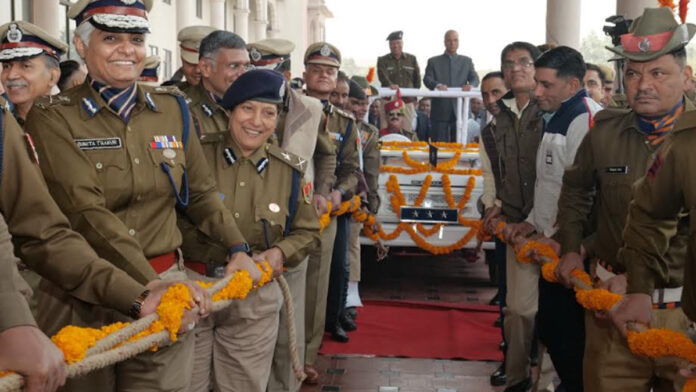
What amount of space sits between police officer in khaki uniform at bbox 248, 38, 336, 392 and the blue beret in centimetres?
32

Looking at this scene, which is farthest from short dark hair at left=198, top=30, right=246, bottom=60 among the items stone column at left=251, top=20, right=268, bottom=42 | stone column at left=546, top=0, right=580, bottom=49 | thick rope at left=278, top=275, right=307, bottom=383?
stone column at left=251, top=20, right=268, bottom=42

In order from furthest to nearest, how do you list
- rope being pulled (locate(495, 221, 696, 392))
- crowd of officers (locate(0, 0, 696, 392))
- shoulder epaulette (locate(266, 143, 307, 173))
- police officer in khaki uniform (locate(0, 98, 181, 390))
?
shoulder epaulette (locate(266, 143, 307, 173))
rope being pulled (locate(495, 221, 696, 392))
crowd of officers (locate(0, 0, 696, 392))
police officer in khaki uniform (locate(0, 98, 181, 390))

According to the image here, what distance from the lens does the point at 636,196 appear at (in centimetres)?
331

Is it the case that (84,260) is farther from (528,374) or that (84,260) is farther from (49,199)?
(528,374)

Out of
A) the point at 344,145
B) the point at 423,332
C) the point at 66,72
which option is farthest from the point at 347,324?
the point at 66,72

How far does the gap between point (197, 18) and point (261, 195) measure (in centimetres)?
2700

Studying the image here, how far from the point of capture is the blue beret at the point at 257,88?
13.4 feet

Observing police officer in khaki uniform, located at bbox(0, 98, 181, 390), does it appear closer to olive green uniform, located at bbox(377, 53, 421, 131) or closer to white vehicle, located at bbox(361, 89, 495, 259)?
white vehicle, located at bbox(361, 89, 495, 259)

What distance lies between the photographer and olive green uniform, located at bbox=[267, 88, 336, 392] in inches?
197

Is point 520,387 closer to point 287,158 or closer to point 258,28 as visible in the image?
point 287,158

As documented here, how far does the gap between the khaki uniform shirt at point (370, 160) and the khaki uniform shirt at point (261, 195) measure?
3.54 m

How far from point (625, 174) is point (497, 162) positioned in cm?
232

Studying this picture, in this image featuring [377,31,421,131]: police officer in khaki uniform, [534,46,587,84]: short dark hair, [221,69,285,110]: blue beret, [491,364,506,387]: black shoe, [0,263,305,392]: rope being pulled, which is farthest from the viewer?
[377,31,421,131]: police officer in khaki uniform

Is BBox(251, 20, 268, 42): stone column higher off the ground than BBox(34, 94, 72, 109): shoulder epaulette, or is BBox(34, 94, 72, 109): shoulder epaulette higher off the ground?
BBox(251, 20, 268, 42): stone column
